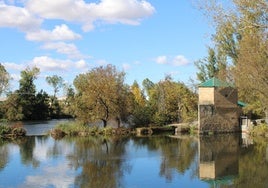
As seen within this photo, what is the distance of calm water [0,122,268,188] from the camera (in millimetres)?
18859

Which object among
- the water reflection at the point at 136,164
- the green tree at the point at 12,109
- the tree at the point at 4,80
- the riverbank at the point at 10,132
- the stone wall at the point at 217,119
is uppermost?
the tree at the point at 4,80

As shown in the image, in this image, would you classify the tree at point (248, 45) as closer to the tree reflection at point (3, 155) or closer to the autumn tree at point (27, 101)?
the tree reflection at point (3, 155)

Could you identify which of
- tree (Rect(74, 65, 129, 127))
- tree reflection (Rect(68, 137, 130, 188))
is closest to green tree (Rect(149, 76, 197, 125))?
tree (Rect(74, 65, 129, 127))

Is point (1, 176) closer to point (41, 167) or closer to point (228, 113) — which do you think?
point (41, 167)

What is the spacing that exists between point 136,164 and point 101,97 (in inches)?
843

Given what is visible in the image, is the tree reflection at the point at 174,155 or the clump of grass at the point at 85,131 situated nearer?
the tree reflection at the point at 174,155

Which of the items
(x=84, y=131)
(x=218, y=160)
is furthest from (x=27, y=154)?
(x=84, y=131)

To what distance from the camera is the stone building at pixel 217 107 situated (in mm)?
42750

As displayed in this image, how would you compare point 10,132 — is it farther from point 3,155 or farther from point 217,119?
point 217,119

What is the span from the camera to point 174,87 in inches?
2076

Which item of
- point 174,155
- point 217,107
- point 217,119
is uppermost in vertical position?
point 217,107

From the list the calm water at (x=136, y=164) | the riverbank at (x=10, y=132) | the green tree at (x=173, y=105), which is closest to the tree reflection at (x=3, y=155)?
the calm water at (x=136, y=164)

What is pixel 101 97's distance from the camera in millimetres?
44750

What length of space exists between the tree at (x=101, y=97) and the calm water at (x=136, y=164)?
1046 centimetres
